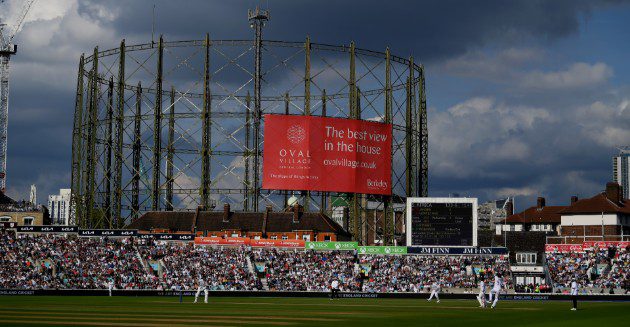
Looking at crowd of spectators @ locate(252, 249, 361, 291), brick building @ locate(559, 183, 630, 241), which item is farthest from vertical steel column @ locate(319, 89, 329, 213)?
brick building @ locate(559, 183, 630, 241)

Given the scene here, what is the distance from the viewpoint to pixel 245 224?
3509 inches

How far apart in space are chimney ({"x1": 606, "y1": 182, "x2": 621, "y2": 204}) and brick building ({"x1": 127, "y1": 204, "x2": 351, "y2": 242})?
4184cm

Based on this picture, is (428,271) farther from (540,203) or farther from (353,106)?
(540,203)

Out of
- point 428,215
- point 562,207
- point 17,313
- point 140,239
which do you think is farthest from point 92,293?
point 562,207

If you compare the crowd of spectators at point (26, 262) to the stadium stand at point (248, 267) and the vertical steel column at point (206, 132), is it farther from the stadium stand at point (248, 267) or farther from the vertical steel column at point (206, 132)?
the vertical steel column at point (206, 132)

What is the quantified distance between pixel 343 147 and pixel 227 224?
13.2 meters

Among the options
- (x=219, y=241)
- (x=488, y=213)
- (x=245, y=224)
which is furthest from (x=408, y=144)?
(x=488, y=213)

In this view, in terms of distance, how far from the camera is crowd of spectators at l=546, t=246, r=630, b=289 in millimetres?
72750

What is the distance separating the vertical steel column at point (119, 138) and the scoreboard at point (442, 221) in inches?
1134

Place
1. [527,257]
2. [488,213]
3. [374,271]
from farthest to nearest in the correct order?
1. [488,213]
2. [527,257]
3. [374,271]

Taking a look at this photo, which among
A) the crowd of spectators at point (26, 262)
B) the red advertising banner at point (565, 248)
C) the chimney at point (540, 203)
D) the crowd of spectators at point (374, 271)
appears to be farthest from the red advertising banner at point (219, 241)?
the chimney at point (540, 203)

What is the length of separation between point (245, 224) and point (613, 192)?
166ft

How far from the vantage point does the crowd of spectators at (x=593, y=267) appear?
239ft

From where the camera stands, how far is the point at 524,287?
243 feet
